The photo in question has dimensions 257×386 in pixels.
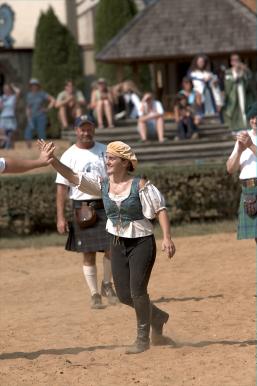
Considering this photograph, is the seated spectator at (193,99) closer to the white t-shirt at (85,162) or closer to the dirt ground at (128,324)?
the dirt ground at (128,324)

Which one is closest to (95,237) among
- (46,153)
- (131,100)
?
(46,153)

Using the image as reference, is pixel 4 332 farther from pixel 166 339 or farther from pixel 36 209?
pixel 36 209

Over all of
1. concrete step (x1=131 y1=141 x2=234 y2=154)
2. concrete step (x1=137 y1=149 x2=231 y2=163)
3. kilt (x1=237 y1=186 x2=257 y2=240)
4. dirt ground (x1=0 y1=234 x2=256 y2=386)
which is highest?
kilt (x1=237 y1=186 x2=257 y2=240)

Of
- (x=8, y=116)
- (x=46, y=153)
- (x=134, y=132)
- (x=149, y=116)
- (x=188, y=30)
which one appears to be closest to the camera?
(x=46, y=153)

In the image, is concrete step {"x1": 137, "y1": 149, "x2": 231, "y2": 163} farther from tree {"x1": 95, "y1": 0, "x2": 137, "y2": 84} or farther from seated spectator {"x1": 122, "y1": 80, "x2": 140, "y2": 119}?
tree {"x1": 95, "y1": 0, "x2": 137, "y2": 84}

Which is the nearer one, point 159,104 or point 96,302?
point 96,302

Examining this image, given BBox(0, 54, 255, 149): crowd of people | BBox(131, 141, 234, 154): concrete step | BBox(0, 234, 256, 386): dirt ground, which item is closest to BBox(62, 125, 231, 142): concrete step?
BBox(0, 54, 255, 149): crowd of people

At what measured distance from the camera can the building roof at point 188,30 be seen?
24.5m

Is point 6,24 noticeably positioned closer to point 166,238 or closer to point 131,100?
point 131,100

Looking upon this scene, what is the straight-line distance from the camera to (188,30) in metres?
24.9

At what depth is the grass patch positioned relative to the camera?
578 inches

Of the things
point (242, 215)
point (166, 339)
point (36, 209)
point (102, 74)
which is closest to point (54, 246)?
point (36, 209)

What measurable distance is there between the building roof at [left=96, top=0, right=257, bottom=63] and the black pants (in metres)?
16.7

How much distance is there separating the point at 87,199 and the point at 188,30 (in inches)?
615
